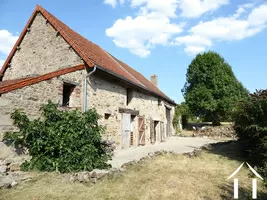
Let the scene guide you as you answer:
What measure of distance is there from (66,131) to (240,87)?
91.2 ft

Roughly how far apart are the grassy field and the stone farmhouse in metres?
2.33

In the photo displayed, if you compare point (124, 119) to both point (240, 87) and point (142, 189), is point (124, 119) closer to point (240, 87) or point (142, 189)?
point (142, 189)

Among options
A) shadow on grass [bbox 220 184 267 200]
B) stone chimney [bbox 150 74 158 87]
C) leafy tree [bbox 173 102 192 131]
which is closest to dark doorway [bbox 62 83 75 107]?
shadow on grass [bbox 220 184 267 200]

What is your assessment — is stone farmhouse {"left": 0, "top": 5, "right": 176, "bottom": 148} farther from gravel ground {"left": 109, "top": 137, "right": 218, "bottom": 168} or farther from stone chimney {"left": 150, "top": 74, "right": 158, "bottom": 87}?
stone chimney {"left": 150, "top": 74, "right": 158, "bottom": 87}

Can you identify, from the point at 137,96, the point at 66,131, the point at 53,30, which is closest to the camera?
the point at 66,131

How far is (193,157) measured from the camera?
33.8 feet

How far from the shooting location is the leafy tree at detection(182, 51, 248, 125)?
2822 centimetres

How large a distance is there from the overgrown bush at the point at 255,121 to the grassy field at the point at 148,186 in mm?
1153

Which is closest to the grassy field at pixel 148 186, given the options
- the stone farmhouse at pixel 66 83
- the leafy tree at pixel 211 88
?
the stone farmhouse at pixel 66 83

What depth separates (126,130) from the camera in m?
12.3

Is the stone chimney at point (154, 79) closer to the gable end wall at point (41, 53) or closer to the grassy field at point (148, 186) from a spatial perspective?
the gable end wall at point (41, 53)

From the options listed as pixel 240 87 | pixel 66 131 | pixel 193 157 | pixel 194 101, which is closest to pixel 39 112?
pixel 66 131

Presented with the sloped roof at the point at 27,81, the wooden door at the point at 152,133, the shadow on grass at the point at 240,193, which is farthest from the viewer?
the wooden door at the point at 152,133

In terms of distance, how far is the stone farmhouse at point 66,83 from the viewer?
745 cm
